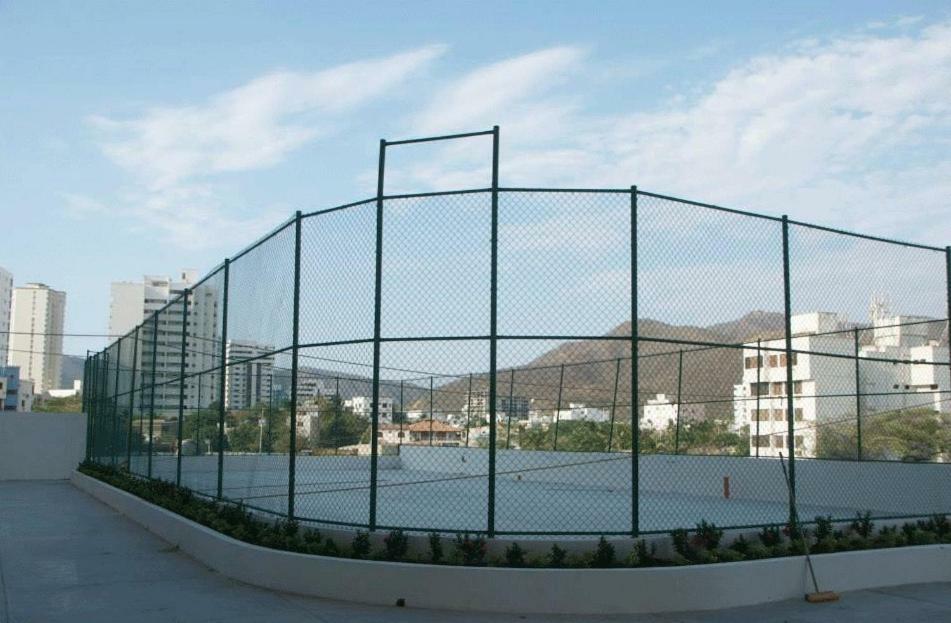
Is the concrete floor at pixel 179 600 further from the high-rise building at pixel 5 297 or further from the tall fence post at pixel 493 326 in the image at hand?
the high-rise building at pixel 5 297

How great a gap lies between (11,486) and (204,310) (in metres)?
11.0

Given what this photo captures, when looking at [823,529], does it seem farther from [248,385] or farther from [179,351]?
[179,351]

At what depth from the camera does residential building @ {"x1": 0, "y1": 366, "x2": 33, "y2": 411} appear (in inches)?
3629

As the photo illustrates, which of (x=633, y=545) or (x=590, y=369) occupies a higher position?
(x=590, y=369)

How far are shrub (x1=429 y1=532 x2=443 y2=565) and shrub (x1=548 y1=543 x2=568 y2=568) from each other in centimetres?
101

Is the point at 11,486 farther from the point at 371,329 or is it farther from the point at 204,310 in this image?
the point at 371,329

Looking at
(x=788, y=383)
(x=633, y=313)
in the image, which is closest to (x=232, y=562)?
(x=633, y=313)

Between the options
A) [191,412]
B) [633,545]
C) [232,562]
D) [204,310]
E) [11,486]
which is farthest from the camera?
[11,486]

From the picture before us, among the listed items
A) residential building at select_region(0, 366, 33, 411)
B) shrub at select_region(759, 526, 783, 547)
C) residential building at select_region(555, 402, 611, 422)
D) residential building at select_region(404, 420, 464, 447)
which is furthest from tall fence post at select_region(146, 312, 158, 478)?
residential building at select_region(0, 366, 33, 411)

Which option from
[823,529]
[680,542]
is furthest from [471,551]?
[823,529]

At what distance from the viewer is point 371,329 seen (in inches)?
369

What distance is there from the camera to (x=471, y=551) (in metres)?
8.32

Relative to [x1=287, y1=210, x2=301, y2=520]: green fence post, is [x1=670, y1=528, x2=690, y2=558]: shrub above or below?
below

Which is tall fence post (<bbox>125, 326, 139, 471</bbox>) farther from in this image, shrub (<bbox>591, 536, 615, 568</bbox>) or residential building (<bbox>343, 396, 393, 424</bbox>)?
shrub (<bbox>591, 536, 615, 568</bbox>)
